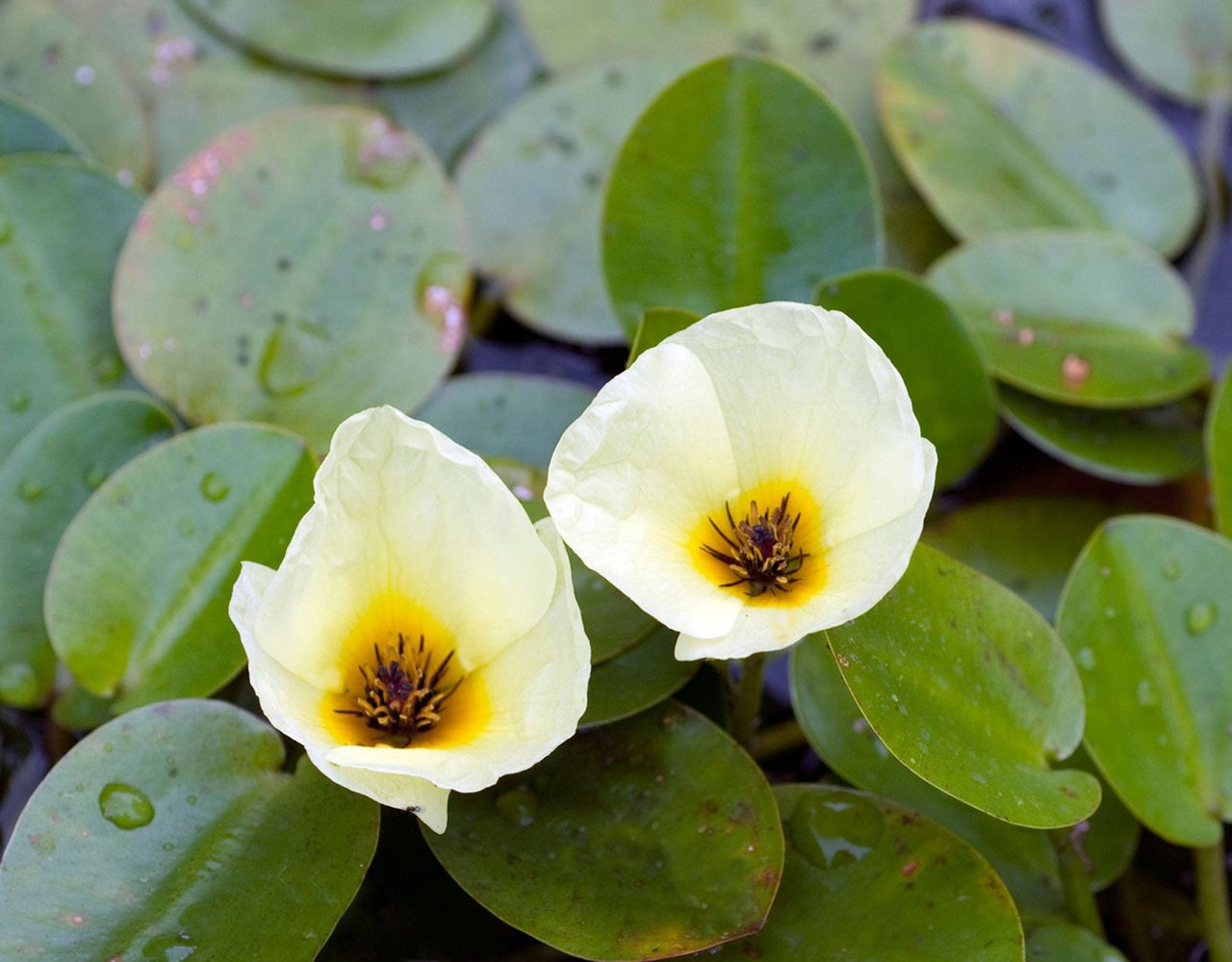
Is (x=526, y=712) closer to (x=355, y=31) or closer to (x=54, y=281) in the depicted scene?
(x=54, y=281)

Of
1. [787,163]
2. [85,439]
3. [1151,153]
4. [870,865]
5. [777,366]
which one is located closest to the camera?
[777,366]

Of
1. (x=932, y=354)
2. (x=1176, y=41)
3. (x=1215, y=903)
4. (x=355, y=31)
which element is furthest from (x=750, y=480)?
(x=1176, y=41)

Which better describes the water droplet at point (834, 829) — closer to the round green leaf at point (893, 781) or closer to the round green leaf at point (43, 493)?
the round green leaf at point (893, 781)

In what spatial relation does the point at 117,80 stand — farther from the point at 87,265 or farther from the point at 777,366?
the point at 777,366

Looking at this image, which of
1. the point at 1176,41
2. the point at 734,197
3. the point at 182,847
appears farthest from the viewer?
the point at 1176,41

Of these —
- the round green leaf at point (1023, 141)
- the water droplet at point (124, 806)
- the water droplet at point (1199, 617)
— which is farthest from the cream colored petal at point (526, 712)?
the round green leaf at point (1023, 141)

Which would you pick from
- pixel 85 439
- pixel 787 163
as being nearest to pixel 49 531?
pixel 85 439
